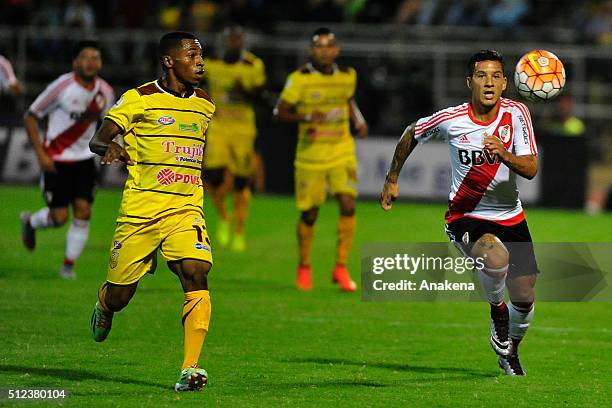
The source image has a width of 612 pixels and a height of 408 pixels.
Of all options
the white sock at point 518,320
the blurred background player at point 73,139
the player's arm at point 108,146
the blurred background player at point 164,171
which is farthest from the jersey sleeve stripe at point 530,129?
the blurred background player at point 73,139

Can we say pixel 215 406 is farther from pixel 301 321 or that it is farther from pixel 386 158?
pixel 386 158

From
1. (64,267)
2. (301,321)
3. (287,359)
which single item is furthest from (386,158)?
(287,359)

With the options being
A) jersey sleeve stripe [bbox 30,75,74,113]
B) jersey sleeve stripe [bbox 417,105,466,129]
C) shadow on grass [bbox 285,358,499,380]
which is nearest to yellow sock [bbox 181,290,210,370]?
shadow on grass [bbox 285,358,499,380]

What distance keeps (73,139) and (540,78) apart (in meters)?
6.11

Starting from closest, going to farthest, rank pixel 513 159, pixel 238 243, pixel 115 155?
1. pixel 115 155
2. pixel 513 159
3. pixel 238 243

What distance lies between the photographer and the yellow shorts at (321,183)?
13930 mm

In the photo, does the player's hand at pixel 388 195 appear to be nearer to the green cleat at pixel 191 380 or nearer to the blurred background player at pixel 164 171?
the blurred background player at pixel 164 171

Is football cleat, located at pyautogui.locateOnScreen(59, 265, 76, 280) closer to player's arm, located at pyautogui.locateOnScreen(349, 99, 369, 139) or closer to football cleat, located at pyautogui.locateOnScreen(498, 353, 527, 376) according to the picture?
player's arm, located at pyautogui.locateOnScreen(349, 99, 369, 139)

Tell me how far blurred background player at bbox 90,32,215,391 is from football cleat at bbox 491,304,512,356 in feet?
6.75

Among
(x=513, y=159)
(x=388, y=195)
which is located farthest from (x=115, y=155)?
(x=513, y=159)

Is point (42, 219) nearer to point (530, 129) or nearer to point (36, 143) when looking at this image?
point (36, 143)

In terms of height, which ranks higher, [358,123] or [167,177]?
[167,177]

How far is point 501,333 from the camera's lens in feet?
29.8

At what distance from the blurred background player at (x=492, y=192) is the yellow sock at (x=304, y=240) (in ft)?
15.9
